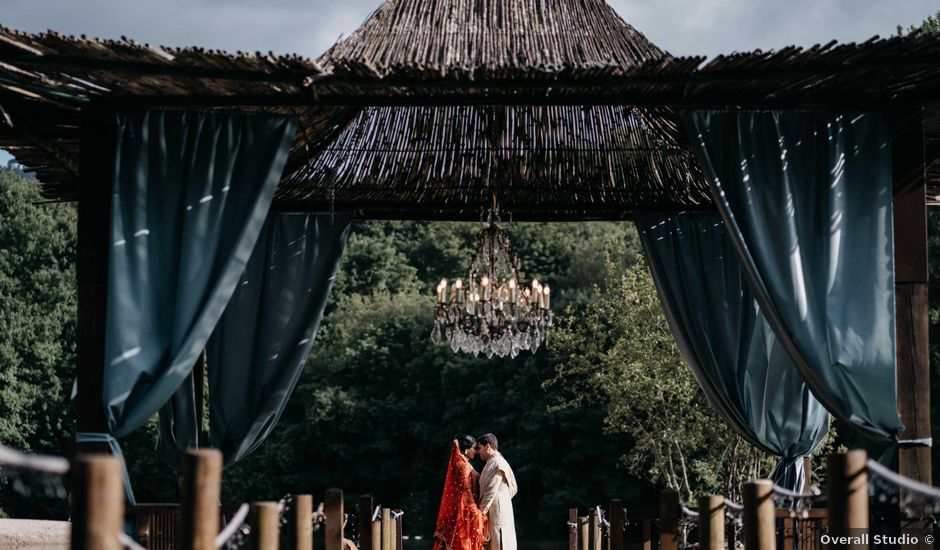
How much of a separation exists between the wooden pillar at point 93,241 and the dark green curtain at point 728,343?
12.0 feet

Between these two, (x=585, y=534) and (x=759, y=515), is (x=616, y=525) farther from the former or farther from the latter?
(x=759, y=515)

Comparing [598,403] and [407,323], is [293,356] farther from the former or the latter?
[407,323]

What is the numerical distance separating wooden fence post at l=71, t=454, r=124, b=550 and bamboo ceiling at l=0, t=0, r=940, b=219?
2.39 m


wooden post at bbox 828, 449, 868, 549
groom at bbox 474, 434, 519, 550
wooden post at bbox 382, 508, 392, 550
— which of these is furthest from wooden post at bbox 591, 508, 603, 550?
wooden post at bbox 828, 449, 868, 549

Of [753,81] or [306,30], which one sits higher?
[306,30]

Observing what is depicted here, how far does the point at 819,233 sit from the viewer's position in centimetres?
544

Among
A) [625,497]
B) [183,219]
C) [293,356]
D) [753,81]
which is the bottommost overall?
[625,497]

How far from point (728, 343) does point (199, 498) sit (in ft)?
15.0

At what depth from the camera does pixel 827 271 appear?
17.6ft

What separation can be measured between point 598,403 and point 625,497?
166cm

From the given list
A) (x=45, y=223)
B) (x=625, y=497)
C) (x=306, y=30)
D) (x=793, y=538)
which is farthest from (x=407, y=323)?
(x=793, y=538)

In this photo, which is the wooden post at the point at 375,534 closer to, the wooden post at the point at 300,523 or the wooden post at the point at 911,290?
the wooden post at the point at 300,523

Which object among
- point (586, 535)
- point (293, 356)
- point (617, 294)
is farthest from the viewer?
point (617, 294)

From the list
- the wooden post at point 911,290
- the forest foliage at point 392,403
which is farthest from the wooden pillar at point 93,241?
the forest foliage at point 392,403
